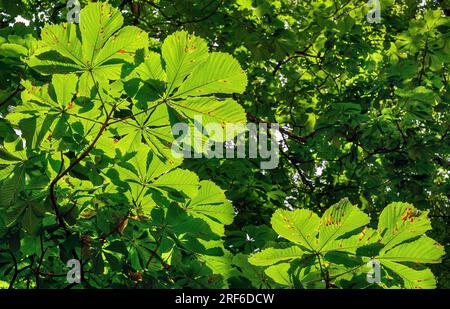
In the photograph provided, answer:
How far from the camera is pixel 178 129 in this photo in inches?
57.5

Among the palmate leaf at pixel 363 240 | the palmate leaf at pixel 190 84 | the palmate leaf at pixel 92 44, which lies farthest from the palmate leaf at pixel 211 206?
the palmate leaf at pixel 92 44

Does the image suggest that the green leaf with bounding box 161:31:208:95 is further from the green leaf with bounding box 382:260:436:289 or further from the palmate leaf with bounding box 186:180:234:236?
the green leaf with bounding box 382:260:436:289

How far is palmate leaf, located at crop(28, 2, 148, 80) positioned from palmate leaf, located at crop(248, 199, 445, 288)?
2.04 feet

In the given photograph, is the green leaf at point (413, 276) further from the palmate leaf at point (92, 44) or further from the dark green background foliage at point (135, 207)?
the palmate leaf at point (92, 44)

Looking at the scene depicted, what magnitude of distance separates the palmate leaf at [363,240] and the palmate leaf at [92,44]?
0.62 m

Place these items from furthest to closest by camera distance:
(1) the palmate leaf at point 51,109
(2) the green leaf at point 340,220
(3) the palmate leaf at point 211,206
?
1. (3) the palmate leaf at point 211,206
2. (1) the palmate leaf at point 51,109
3. (2) the green leaf at point 340,220

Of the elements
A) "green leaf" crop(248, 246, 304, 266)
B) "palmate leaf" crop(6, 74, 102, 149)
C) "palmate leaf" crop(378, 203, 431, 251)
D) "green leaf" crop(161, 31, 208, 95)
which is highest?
"green leaf" crop(161, 31, 208, 95)

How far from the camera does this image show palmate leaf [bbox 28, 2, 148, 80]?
1.36 metres

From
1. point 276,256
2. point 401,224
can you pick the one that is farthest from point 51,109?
point 401,224

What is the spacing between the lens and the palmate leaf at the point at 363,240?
128 cm

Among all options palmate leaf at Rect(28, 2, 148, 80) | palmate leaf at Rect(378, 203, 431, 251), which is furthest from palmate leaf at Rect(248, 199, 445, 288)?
palmate leaf at Rect(28, 2, 148, 80)

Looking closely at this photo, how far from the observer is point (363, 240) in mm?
1297

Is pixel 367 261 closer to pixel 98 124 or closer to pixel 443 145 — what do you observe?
pixel 98 124
